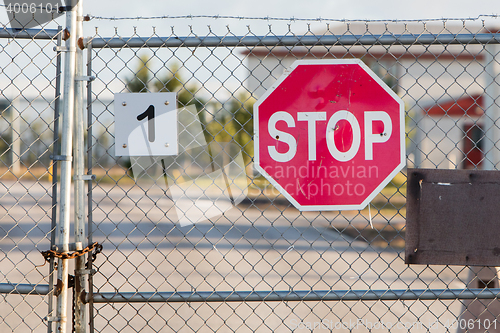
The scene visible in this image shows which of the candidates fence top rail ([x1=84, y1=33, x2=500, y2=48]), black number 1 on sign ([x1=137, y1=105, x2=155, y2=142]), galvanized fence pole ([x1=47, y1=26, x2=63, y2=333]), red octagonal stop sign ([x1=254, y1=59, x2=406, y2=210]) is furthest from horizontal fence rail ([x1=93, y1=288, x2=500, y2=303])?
fence top rail ([x1=84, y1=33, x2=500, y2=48])

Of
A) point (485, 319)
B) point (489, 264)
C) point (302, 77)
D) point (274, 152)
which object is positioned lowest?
point (485, 319)

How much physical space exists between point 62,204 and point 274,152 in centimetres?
114

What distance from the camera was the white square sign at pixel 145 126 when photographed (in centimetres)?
200

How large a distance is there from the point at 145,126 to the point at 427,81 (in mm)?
30085

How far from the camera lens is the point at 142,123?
2.01 metres

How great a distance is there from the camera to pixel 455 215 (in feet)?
6.82

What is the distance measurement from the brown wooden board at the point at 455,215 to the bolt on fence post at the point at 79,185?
1764mm

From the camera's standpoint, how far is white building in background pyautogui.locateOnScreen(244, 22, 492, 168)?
7.18 feet

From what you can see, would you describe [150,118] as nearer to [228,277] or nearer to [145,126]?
[145,126]

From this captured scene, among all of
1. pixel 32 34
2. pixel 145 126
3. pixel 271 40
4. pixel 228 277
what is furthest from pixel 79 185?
pixel 228 277

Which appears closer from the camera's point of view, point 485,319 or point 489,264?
point 489,264

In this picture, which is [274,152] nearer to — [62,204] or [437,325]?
[62,204]

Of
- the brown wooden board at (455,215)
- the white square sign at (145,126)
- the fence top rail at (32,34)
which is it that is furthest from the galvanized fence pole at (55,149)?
the brown wooden board at (455,215)

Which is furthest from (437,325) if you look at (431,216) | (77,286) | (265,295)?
(77,286)
